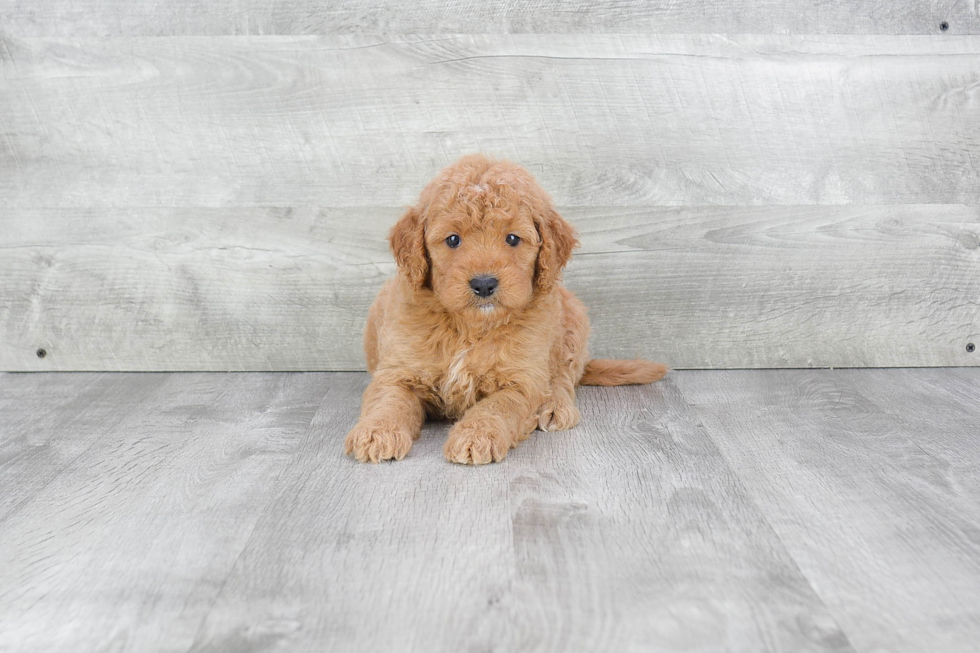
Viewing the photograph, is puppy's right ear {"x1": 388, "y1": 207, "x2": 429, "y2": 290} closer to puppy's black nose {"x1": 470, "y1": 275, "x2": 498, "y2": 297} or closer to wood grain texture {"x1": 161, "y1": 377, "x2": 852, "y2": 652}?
puppy's black nose {"x1": 470, "y1": 275, "x2": 498, "y2": 297}

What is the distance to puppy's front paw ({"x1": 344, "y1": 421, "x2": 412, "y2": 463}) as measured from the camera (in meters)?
2.44

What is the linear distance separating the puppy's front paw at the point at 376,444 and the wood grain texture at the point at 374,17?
64.9 inches

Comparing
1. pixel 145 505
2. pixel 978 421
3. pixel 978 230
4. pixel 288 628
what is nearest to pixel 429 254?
pixel 145 505

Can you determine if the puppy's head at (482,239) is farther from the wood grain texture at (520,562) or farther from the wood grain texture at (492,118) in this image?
the wood grain texture at (492,118)

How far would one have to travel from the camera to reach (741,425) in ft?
9.19

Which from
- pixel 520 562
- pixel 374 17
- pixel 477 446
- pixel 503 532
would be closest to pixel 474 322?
pixel 477 446

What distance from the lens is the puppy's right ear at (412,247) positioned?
2.57 meters

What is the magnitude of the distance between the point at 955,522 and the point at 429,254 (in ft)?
5.06

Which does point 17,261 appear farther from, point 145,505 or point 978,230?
point 978,230

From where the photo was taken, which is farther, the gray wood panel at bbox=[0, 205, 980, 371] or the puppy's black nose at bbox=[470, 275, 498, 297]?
the gray wood panel at bbox=[0, 205, 980, 371]

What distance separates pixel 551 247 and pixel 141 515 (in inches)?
52.4

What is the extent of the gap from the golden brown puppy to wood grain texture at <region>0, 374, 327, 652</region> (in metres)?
0.38

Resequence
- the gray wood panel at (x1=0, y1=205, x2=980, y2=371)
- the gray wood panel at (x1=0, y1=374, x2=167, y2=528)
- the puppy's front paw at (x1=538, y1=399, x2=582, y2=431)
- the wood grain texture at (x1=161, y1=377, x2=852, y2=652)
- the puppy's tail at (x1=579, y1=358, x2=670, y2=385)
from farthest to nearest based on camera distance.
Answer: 1. the gray wood panel at (x1=0, y1=205, x2=980, y2=371)
2. the puppy's tail at (x1=579, y1=358, x2=670, y2=385)
3. the puppy's front paw at (x1=538, y1=399, x2=582, y2=431)
4. the gray wood panel at (x1=0, y1=374, x2=167, y2=528)
5. the wood grain texture at (x1=161, y1=377, x2=852, y2=652)

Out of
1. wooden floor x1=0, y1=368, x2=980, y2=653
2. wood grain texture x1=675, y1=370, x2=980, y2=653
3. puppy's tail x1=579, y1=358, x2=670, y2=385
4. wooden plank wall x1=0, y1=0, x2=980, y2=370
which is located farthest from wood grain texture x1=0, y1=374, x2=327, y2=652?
wood grain texture x1=675, y1=370, x2=980, y2=653
